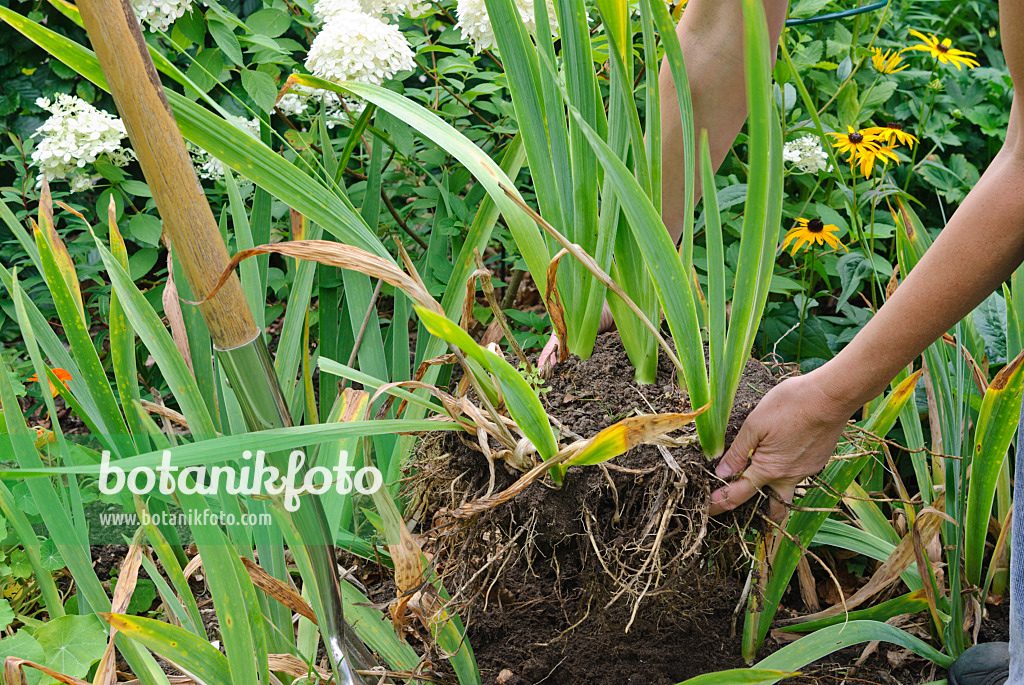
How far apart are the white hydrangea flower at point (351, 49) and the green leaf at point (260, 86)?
0.22m

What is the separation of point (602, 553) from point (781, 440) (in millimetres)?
219

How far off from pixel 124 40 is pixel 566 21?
17.5 inches

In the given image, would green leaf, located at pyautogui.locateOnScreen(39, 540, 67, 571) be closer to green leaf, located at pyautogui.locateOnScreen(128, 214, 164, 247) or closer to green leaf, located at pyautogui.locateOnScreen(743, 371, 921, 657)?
green leaf, located at pyautogui.locateOnScreen(128, 214, 164, 247)

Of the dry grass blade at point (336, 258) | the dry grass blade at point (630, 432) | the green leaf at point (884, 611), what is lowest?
the green leaf at point (884, 611)

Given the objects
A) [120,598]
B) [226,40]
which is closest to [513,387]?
[120,598]

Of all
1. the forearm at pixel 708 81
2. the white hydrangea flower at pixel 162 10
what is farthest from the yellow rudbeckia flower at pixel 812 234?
the white hydrangea flower at pixel 162 10

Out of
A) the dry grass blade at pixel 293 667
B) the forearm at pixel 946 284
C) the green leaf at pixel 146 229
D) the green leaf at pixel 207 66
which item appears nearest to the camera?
the forearm at pixel 946 284

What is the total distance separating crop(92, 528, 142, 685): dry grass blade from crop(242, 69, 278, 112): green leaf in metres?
0.88

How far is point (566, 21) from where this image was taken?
2.52 feet

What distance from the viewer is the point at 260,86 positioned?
1.38 m

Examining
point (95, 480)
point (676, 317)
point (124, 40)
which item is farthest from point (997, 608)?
point (95, 480)

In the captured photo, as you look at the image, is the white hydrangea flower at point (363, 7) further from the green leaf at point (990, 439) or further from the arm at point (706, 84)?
the green leaf at point (990, 439)

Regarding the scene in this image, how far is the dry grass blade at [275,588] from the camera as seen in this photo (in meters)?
0.77

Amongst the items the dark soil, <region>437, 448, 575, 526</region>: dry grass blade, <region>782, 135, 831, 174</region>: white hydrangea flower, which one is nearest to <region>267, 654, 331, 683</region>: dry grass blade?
the dark soil
